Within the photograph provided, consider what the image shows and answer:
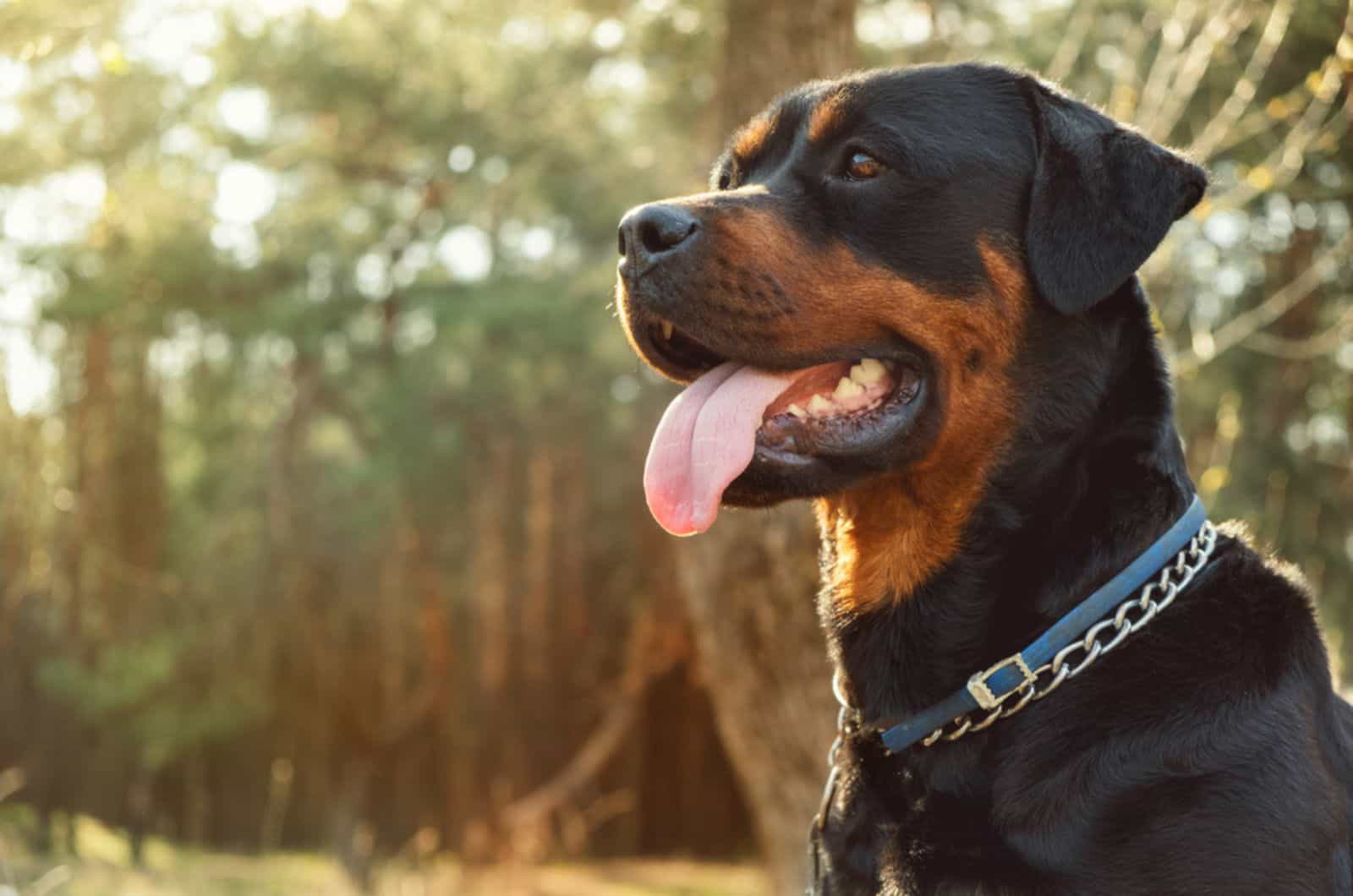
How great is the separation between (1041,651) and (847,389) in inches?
25.6

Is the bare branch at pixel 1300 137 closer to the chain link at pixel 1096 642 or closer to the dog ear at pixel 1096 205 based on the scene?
the dog ear at pixel 1096 205

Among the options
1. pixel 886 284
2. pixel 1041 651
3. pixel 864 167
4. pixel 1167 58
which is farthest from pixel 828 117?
pixel 1167 58

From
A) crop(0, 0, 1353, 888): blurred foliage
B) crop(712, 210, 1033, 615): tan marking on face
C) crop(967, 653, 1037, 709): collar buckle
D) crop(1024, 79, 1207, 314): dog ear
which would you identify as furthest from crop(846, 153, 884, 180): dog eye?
crop(0, 0, 1353, 888): blurred foliage

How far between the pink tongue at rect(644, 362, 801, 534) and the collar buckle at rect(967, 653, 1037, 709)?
1.95 feet

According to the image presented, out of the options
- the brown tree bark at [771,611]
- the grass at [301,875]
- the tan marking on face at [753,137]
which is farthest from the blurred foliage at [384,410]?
the tan marking on face at [753,137]

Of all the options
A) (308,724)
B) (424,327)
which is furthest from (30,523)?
(308,724)

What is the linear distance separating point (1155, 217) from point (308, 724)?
1487cm

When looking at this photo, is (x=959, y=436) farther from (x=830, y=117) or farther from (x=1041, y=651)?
(x=830, y=117)

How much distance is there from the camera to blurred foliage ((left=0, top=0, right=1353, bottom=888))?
10742 millimetres

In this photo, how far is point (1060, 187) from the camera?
2842 millimetres

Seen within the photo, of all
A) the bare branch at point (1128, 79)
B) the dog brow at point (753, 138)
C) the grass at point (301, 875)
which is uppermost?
the dog brow at point (753, 138)

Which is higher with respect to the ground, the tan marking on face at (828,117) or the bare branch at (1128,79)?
the tan marking on face at (828,117)

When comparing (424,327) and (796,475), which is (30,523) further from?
(796,475)

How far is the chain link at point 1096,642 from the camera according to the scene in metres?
2.52
